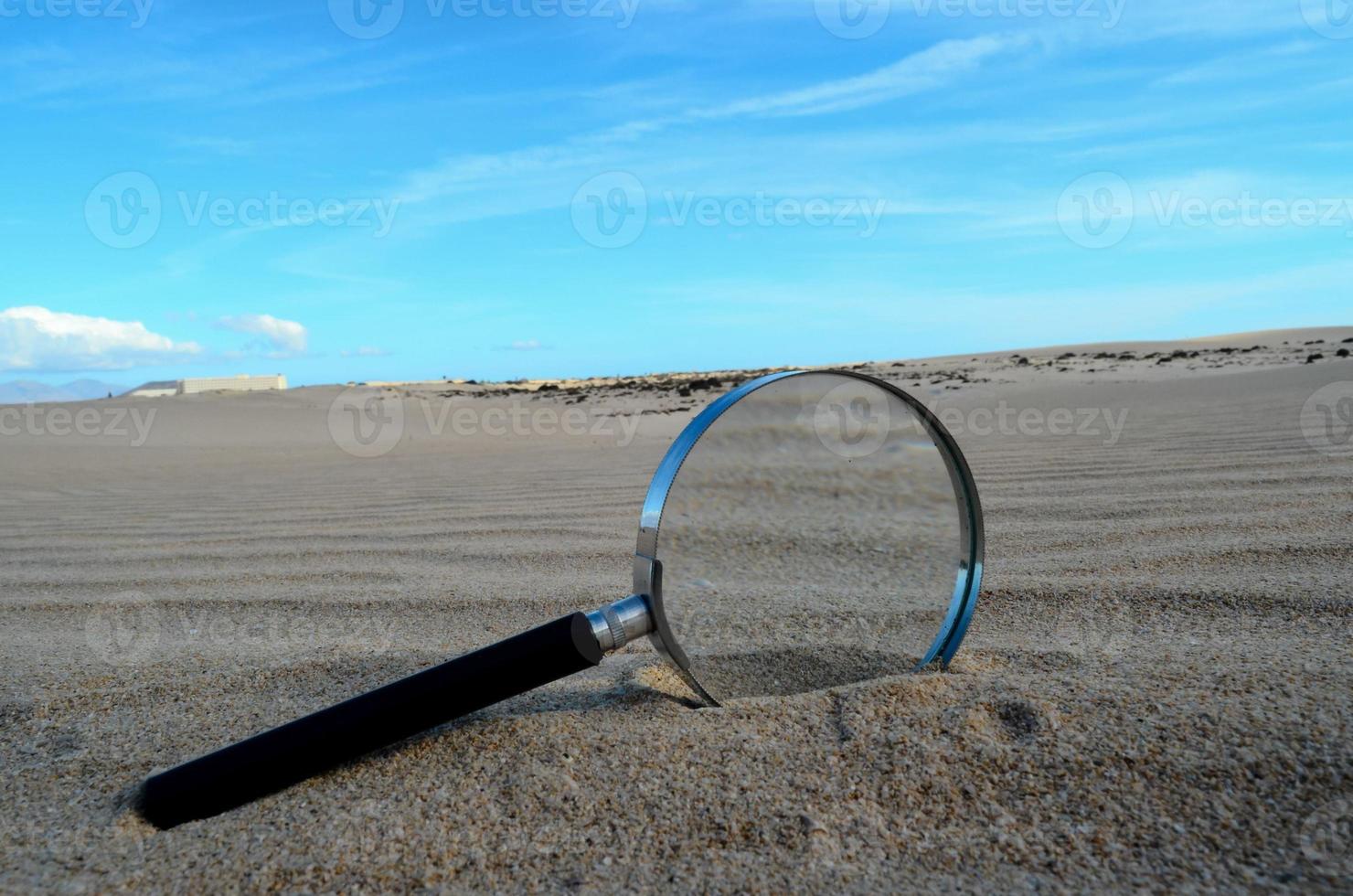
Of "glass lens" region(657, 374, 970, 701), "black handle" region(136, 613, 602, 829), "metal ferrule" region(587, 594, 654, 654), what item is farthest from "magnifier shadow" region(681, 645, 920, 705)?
"black handle" region(136, 613, 602, 829)

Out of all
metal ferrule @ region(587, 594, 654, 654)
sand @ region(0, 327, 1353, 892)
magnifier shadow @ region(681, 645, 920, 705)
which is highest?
metal ferrule @ region(587, 594, 654, 654)

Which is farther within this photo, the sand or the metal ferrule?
the metal ferrule

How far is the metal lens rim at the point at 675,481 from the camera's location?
4.56 ft

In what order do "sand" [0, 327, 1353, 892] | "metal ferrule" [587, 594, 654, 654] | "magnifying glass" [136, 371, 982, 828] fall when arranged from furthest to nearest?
1. "magnifying glass" [136, 371, 982, 828]
2. "metal ferrule" [587, 594, 654, 654]
3. "sand" [0, 327, 1353, 892]

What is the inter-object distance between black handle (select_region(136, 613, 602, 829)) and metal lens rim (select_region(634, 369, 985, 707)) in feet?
0.43

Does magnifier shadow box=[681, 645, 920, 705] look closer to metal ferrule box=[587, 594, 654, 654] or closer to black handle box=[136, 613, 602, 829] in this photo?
metal ferrule box=[587, 594, 654, 654]

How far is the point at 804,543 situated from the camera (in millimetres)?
1588

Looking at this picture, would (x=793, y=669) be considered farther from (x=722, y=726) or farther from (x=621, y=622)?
(x=621, y=622)

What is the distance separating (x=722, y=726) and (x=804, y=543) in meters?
0.36

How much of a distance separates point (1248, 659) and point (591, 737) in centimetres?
106

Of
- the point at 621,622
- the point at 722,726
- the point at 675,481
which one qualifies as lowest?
the point at 722,726

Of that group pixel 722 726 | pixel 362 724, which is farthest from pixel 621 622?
pixel 362 724

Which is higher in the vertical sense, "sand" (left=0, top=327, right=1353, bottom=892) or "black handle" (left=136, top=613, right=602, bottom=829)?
"black handle" (left=136, top=613, right=602, bottom=829)

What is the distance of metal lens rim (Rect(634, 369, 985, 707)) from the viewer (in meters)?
1.39
